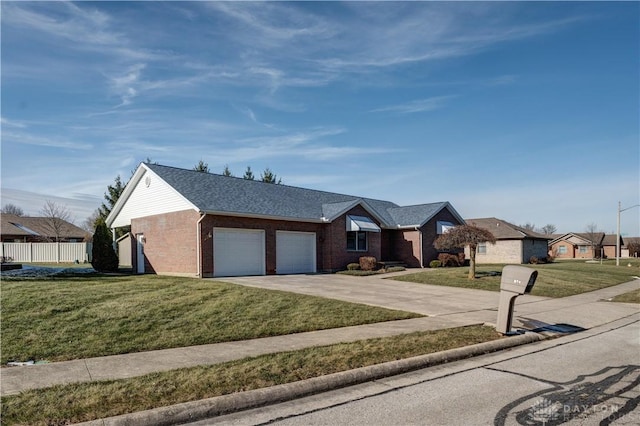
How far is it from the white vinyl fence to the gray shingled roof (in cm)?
1589

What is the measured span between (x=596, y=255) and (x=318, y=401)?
80.7 m

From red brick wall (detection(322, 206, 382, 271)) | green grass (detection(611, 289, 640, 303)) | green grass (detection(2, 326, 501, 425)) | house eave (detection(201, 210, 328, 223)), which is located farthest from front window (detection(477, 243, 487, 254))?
green grass (detection(2, 326, 501, 425))

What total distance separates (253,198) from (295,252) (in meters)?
3.58

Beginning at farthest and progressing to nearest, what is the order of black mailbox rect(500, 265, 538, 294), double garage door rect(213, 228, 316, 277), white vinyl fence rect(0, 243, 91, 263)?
1. white vinyl fence rect(0, 243, 91, 263)
2. double garage door rect(213, 228, 316, 277)
3. black mailbox rect(500, 265, 538, 294)

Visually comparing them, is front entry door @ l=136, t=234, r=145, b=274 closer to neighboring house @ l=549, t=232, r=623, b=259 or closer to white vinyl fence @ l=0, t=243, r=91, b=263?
white vinyl fence @ l=0, t=243, r=91, b=263

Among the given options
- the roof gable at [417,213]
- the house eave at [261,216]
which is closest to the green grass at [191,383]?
the house eave at [261,216]

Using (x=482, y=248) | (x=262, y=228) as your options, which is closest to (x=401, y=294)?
(x=262, y=228)

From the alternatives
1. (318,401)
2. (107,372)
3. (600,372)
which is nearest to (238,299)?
(107,372)

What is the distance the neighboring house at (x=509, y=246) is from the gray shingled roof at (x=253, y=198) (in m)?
18.0

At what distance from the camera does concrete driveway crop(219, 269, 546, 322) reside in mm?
14055

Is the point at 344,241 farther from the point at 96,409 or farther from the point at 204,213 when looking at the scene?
the point at 96,409

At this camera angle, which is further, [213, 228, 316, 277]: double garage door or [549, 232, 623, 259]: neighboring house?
[549, 232, 623, 259]: neighboring house

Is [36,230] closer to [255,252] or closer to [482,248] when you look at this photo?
[255,252]

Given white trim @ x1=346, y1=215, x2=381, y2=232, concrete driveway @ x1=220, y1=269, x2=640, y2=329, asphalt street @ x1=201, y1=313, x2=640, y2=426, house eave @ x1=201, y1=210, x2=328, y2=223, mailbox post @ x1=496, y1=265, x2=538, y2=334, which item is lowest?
concrete driveway @ x1=220, y1=269, x2=640, y2=329
